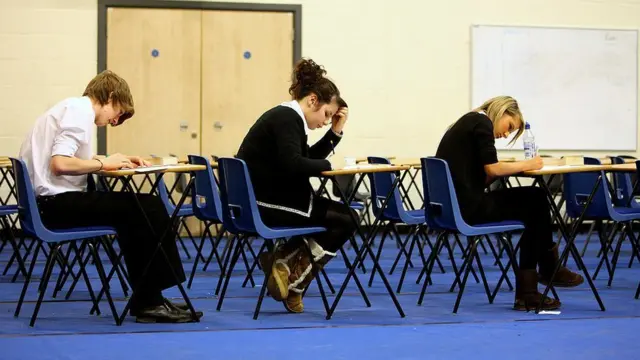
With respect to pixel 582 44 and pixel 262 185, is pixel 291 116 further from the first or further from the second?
pixel 582 44

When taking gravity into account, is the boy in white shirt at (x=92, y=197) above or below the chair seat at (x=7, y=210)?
above

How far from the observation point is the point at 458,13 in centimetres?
918

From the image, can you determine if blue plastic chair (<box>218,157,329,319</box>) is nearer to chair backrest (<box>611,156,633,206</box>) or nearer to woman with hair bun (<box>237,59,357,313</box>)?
woman with hair bun (<box>237,59,357,313</box>)

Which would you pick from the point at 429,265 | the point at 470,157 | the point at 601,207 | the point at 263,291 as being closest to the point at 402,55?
the point at 601,207

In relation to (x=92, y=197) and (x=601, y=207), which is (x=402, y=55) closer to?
(x=601, y=207)

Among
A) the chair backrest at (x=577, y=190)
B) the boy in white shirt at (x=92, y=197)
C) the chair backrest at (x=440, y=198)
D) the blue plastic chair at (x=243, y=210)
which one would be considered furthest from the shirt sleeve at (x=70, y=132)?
the chair backrest at (x=577, y=190)

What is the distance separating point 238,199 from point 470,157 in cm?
105

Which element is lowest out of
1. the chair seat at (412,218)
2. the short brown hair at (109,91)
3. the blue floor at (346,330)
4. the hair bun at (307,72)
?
the blue floor at (346,330)

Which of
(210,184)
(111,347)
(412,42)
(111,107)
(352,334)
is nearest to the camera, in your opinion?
(111,347)

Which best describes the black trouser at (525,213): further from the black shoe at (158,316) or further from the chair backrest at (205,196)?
the chair backrest at (205,196)

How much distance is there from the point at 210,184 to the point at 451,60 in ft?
14.6

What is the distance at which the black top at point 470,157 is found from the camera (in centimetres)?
426

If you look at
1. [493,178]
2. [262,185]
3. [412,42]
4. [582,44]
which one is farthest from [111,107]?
[582,44]

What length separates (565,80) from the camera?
368 inches
